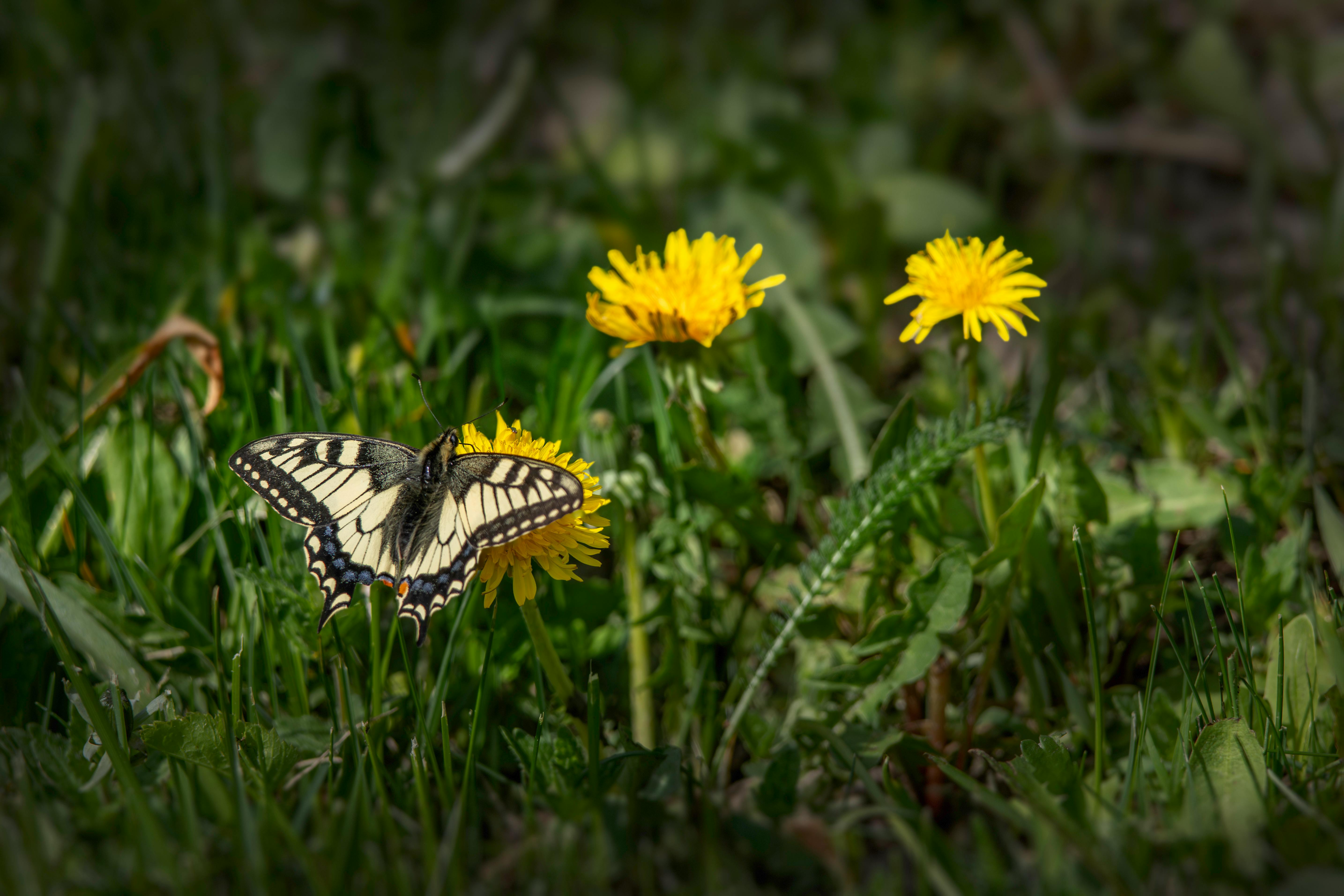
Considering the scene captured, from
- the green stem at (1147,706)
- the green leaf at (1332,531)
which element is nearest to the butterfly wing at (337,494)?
the green stem at (1147,706)

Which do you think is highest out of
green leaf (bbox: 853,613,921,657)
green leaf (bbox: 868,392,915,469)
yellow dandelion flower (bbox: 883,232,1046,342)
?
yellow dandelion flower (bbox: 883,232,1046,342)

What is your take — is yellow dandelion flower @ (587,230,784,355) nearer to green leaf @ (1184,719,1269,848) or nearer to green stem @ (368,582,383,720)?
green stem @ (368,582,383,720)

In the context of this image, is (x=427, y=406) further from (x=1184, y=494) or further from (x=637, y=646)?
(x=1184, y=494)

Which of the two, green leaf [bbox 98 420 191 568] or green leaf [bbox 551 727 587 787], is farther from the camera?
green leaf [bbox 98 420 191 568]

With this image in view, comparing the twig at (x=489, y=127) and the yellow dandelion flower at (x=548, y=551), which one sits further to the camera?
the twig at (x=489, y=127)

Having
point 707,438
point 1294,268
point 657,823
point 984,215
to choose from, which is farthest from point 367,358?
point 1294,268

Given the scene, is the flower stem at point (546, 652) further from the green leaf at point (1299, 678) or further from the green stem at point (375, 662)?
the green leaf at point (1299, 678)

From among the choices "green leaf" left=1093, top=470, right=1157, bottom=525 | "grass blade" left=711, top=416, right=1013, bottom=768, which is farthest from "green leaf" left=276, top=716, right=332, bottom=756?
"green leaf" left=1093, top=470, right=1157, bottom=525

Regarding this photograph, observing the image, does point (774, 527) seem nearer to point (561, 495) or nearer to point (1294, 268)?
point (561, 495)
